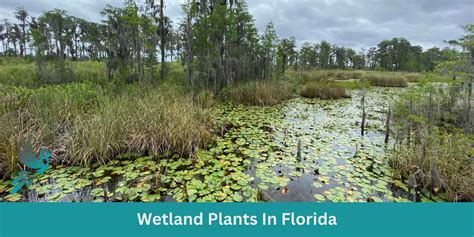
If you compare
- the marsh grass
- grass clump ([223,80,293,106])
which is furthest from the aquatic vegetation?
grass clump ([223,80,293,106])

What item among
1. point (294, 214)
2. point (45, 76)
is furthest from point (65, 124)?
point (45, 76)

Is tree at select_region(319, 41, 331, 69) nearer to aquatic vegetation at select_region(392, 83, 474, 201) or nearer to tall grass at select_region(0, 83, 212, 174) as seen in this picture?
aquatic vegetation at select_region(392, 83, 474, 201)

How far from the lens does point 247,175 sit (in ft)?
8.88

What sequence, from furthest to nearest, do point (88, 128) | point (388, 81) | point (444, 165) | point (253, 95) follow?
point (388, 81) < point (253, 95) < point (88, 128) < point (444, 165)

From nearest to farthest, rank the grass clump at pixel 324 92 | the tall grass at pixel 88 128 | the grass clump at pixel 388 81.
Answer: the tall grass at pixel 88 128, the grass clump at pixel 324 92, the grass clump at pixel 388 81

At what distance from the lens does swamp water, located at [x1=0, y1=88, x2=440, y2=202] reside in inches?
88.3

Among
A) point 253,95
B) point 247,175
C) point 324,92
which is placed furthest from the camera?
point 324,92

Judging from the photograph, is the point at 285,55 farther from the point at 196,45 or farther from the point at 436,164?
the point at 436,164

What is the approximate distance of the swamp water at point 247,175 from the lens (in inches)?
88.3

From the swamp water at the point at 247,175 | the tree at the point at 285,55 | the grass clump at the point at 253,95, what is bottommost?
the swamp water at the point at 247,175

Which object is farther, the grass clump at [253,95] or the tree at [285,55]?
the tree at [285,55]

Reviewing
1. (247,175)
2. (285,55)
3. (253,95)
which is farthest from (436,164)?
(285,55)

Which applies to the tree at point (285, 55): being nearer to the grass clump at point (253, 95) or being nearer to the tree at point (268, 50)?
the tree at point (268, 50)

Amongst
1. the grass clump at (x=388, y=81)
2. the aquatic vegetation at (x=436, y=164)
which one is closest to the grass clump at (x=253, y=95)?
the aquatic vegetation at (x=436, y=164)
